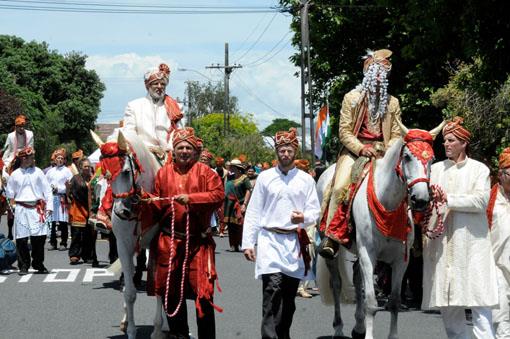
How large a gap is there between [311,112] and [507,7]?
21.9 metres

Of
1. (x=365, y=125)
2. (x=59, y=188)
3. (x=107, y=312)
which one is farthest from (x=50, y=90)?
(x=365, y=125)

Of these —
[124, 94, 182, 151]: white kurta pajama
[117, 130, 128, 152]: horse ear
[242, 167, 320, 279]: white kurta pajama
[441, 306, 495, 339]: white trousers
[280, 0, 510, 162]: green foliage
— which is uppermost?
[280, 0, 510, 162]: green foliage

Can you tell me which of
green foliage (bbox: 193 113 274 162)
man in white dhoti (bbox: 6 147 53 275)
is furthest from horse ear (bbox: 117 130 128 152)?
green foliage (bbox: 193 113 274 162)

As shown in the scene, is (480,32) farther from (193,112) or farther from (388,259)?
(193,112)

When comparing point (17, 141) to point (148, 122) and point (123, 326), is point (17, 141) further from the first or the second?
point (123, 326)

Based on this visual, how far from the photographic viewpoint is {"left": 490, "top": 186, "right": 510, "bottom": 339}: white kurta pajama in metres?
9.13

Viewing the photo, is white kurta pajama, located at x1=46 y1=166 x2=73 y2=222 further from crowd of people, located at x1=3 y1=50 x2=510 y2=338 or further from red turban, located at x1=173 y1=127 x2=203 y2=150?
→ red turban, located at x1=173 y1=127 x2=203 y2=150

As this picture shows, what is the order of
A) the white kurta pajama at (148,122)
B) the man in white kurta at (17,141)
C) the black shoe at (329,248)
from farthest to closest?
1. the man in white kurta at (17,141)
2. the white kurta pajama at (148,122)
3. the black shoe at (329,248)

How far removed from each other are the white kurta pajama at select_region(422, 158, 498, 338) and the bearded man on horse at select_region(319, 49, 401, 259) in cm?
181

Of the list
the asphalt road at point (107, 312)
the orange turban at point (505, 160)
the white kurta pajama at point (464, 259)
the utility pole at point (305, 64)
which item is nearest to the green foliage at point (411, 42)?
the utility pole at point (305, 64)

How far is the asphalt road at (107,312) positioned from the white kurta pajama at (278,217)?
1.82 metres

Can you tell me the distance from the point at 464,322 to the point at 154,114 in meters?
4.42

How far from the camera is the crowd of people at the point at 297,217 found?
8.75 metres

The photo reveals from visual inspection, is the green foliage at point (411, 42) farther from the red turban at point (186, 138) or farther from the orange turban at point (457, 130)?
the red turban at point (186, 138)
